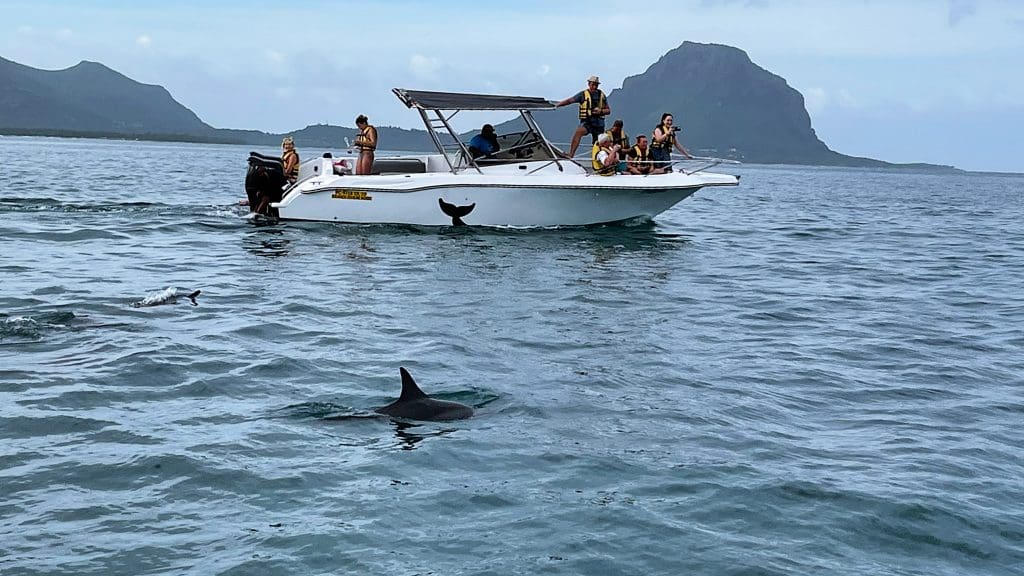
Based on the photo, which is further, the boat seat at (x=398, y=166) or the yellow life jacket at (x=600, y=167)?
the boat seat at (x=398, y=166)

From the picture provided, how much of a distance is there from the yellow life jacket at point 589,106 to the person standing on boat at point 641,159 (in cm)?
112

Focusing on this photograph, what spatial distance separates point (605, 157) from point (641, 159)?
157 centimetres

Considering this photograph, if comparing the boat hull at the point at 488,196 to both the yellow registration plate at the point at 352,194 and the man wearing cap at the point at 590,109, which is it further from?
the man wearing cap at the point at 590,109

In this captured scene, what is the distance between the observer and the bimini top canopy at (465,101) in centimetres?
2261

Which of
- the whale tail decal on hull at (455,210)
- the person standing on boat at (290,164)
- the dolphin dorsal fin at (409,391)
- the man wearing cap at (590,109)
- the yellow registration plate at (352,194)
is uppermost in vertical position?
the man wearing cap at (590,109)

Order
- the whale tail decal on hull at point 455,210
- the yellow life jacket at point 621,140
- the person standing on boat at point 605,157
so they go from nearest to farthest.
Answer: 1. the whale tail decal on hull at point 455,210
2. the person standing on boat at point 605,157
3. the yellow life jacket at point 621,140

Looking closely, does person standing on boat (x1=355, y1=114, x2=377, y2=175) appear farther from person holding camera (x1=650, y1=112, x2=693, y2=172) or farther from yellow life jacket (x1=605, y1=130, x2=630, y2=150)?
person holding camera (x1=650, y1=112, x2=693, y2=172)

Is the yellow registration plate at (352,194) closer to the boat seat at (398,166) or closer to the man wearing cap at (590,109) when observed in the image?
the boat seat at (398,166)

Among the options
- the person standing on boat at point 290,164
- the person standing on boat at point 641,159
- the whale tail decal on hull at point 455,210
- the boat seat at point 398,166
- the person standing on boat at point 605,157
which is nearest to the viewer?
the whale tail decal on hull at point 455,210

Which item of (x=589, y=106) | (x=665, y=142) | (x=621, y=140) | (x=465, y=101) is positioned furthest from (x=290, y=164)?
(x=665, y=142)

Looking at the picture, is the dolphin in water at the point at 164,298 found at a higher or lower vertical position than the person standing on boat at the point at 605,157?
lower

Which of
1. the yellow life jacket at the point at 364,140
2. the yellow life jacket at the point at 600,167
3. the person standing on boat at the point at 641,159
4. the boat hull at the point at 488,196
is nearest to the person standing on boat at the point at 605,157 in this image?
the yellow life jacket at the point at 600,167

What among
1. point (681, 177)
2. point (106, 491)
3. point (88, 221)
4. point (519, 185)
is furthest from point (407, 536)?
point (88, 221)

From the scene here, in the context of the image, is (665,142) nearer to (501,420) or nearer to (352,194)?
(352,194)
